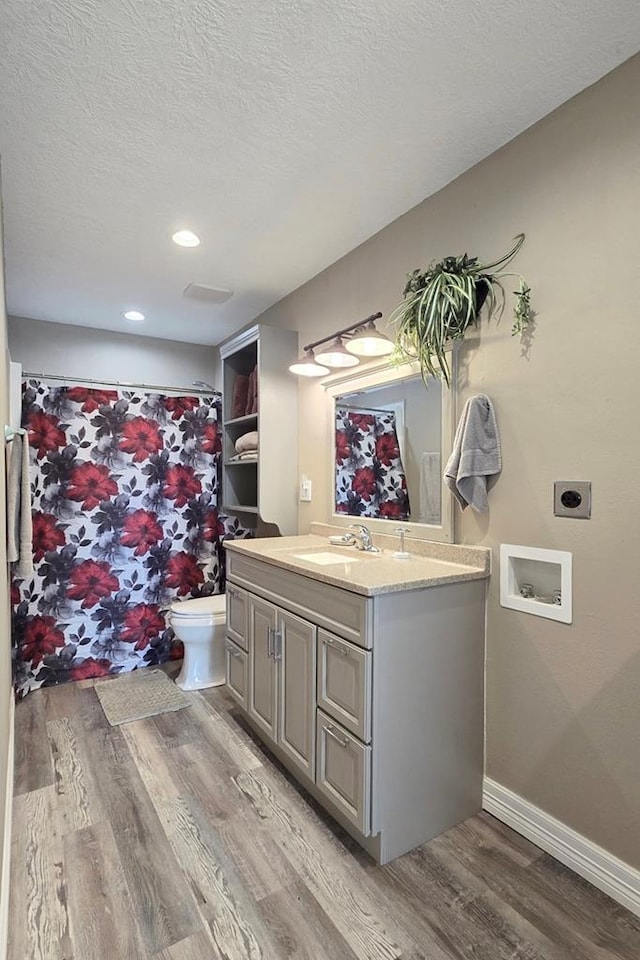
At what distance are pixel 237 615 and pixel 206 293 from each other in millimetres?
1892

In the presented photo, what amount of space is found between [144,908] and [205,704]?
1284mm

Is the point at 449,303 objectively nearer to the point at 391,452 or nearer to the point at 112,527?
the point at 391,452

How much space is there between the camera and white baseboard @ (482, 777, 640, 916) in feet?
4.49

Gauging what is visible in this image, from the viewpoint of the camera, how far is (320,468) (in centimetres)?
277

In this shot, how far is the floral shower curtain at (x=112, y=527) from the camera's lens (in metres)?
2.92

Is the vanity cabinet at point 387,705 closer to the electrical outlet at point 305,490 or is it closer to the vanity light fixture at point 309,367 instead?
the electrical outlet at point 305,490

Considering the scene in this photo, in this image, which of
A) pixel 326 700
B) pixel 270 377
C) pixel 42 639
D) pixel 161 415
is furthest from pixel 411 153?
pixel 42 639

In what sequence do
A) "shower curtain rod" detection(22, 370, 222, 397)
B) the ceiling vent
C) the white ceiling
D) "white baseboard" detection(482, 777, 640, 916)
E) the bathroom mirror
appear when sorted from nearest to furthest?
1. the white ceiling
2. "white baseboard" detection(482, 777, 640, 916)
3. the bathroom mirror
4. the ceiling vent
5. "shower curtain rod" detection(22, 370, 222, 397)

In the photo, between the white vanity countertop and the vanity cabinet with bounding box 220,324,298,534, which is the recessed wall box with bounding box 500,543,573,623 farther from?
the vanity cabinet with bounding box 220,324,298,534

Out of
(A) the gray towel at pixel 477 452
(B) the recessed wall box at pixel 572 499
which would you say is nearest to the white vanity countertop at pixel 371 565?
(A) the gray towel at pixel 477 452

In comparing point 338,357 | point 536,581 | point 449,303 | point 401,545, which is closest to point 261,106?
point 449,303

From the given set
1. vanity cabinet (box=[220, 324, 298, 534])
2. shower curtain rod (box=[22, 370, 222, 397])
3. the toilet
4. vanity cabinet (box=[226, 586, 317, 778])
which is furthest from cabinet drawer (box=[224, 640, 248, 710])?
shower curtain rod (box=[22, 370, 222, 397])

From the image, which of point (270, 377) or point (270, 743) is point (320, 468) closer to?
point (270, 377)

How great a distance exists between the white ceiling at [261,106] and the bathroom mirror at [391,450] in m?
0.75
